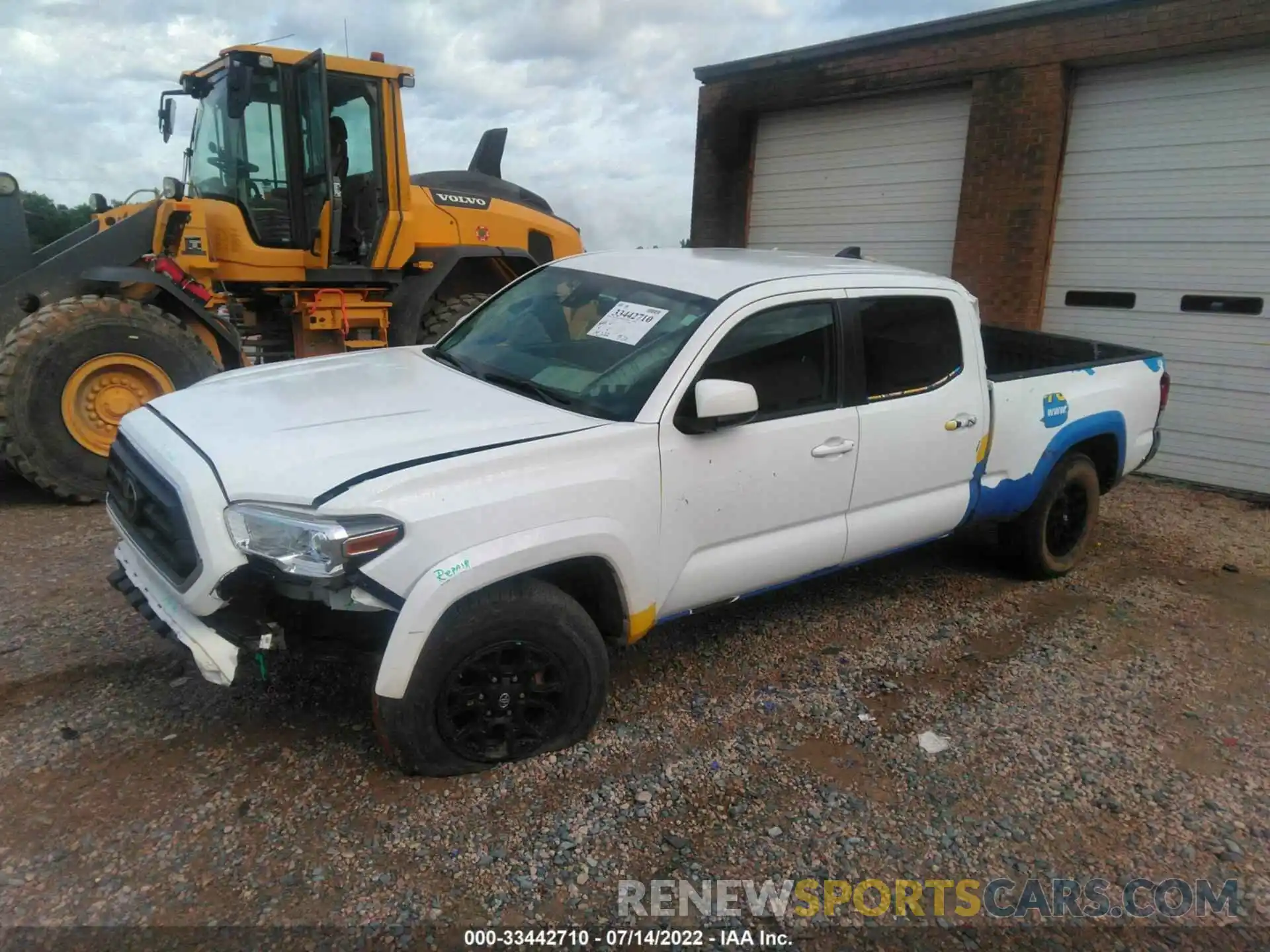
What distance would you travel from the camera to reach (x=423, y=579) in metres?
2.66

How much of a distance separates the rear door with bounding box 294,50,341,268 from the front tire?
5132 millimetres

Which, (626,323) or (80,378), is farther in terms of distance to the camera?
(80,378)

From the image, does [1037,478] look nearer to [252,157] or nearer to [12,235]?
[252,157]

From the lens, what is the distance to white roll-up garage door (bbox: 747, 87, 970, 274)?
30.2ft

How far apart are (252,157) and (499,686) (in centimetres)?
581

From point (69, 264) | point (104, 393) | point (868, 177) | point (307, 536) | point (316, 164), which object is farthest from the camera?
point (868, 177)

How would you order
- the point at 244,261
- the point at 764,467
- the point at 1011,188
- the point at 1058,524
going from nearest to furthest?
the point at 764,467 < the point at 1058,524 < the point at 244,261 < the point at 1011,188

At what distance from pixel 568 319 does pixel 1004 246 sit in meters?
6.41

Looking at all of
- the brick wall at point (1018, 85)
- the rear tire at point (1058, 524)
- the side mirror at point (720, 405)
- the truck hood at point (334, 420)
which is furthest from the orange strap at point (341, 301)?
the brick wall at point (1018, 85)

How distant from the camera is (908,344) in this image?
4.18 metres

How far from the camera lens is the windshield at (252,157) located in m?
6.88

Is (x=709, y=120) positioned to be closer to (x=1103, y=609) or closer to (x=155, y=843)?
(x=1103, y=609)

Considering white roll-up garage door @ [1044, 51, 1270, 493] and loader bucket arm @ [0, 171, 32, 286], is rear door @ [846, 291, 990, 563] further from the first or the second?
loader bucket arm @ [0, 171, 32, 286]

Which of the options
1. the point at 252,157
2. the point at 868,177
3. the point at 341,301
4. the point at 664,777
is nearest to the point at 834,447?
the point at 664,777
